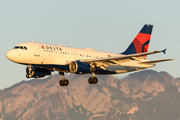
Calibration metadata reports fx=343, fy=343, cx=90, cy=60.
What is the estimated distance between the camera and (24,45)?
48.8m

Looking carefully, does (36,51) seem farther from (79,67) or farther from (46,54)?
(79,67)

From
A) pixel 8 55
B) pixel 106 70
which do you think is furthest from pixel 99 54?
pixel 8 55

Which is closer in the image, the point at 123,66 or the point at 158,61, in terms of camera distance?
the point at 158,61

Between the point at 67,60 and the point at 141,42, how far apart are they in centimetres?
1895

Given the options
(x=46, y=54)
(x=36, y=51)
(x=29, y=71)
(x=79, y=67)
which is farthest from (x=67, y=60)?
(x=29, y=71)

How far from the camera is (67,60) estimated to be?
51000mm

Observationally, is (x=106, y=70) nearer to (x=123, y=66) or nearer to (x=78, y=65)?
(x=123, y=66)

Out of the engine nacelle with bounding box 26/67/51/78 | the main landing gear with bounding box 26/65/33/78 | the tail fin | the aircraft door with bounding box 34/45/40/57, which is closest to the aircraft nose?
the aircraft door with bounding box 34/45/40/57

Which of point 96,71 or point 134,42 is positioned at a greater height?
point 134,42

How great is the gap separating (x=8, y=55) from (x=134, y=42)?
26.2m

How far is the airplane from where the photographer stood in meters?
48.2

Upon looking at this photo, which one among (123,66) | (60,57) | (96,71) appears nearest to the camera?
(60,57)

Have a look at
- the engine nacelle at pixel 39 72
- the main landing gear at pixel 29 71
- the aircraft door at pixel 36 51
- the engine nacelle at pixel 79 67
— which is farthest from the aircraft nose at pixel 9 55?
the engine nacelle at pixel 79 67

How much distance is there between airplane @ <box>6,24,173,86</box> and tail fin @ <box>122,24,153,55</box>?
5505 millimetres
